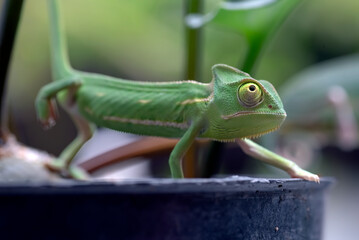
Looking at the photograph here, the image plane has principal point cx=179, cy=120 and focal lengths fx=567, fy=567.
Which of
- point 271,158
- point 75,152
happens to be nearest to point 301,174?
point 271,158

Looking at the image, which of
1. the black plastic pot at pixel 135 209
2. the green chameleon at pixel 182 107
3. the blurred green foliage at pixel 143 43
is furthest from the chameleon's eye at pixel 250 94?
the blurred green foliage at pixel 143 43

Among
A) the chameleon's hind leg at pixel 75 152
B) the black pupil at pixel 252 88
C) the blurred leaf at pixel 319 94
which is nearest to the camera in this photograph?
the black pupil at pixel 252 88

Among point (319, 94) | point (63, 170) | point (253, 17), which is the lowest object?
point (319, 94)

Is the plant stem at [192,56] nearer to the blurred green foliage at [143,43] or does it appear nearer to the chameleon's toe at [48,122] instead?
the chameleon's toe at [48,122]

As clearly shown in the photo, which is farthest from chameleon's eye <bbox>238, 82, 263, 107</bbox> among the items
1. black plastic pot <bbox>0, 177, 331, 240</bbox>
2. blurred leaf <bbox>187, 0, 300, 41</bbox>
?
blurred leaf <bbox>187, 0, 300, 41</bbox>

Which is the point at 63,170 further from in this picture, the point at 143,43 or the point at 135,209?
the point at 143,43

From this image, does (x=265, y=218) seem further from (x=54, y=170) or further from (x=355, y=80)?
(x=355, y=80)
